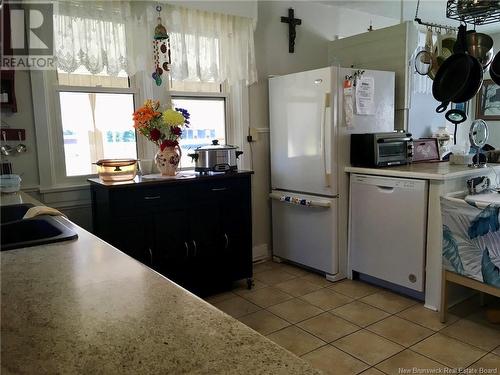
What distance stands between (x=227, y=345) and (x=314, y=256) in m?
2.77

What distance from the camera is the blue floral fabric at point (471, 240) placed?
2.22 meters

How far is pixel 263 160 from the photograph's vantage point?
3795 mm

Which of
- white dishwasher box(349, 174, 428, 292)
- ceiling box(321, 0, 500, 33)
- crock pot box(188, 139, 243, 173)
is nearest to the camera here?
white dishwasher box(349, 174, 428, 292)

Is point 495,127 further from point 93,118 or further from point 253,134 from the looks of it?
point 93,118

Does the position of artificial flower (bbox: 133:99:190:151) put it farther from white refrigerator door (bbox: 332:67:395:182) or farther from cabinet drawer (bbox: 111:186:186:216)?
white refrigerator door (bbox: 332:67:395:182)

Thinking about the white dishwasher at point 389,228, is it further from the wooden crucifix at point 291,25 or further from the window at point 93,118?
the window at point 93,118

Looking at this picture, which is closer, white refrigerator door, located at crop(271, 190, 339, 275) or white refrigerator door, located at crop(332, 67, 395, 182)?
white refrigerator door, located at crop(332, 67, 395, 182)

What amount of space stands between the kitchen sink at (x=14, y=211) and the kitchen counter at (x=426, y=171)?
2.25 metres

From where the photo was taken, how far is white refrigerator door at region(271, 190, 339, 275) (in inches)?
129

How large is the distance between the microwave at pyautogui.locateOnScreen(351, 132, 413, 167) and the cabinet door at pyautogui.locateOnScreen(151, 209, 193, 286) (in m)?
1.41

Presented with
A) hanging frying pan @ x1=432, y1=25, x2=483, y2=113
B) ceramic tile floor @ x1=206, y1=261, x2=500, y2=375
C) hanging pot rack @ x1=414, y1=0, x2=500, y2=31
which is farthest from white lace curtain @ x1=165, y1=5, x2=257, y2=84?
ceramic tile floor @ x1=206, y1=261, x2=500, y2=375

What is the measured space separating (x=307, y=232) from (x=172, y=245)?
1215mm

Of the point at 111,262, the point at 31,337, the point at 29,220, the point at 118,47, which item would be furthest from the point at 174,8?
the point at 31,337

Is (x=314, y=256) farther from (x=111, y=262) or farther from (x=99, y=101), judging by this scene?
(x=111, y=262)
